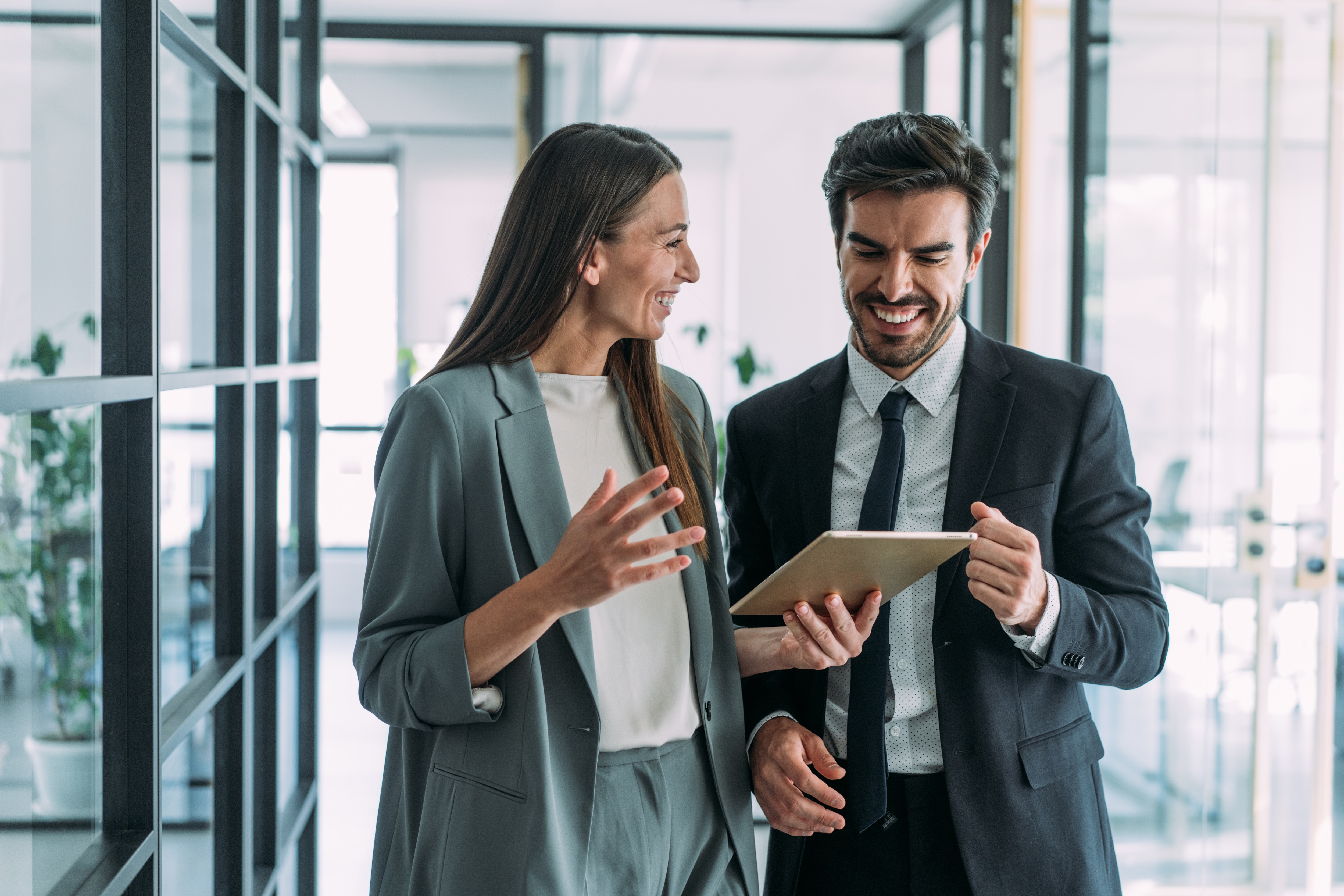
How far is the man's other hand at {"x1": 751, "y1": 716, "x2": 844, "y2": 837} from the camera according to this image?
132 centimetres

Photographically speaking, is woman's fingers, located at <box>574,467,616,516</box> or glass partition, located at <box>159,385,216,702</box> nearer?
woman's fingers, located at <box>574,467,616,516</box>

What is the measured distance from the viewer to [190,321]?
168 centimetres

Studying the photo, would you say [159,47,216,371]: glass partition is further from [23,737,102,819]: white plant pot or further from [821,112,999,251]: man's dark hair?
[821,112,999,251]: man's dark hair

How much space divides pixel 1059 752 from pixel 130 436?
1.26 metres

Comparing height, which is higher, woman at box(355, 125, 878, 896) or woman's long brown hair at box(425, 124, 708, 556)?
woman's long brown hair at box(425, 124, 708, 556)

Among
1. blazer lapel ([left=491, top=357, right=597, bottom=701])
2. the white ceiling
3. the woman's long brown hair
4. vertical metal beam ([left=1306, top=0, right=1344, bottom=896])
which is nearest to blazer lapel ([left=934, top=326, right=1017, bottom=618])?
the woman's long brown hair

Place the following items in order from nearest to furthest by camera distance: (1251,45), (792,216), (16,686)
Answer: (16,686) < (1251,45) < (792,216)

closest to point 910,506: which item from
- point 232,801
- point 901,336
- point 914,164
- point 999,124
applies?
point 901,336

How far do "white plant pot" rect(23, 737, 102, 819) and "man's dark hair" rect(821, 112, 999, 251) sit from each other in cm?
118

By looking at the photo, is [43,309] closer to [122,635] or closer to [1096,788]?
[122,635]

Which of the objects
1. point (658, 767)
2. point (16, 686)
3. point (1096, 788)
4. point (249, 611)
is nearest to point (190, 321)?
point (249, 611)

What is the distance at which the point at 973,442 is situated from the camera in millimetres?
1422

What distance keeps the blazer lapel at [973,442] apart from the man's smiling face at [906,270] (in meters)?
0.08

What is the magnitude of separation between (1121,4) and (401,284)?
259 cm
